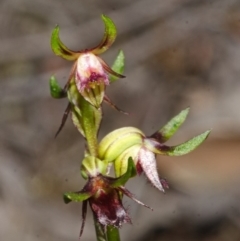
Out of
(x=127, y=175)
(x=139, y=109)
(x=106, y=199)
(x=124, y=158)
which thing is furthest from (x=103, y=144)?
(x=139, y=109)

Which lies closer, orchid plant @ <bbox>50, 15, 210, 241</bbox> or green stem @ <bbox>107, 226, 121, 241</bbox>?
orchid plant @ <bbox>50, 15, 210, 241</bbox>

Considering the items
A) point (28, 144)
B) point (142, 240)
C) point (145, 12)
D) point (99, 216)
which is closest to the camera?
point (99, 216)

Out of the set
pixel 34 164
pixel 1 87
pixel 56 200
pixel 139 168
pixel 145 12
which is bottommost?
pixel 139 168

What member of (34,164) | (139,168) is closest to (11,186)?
(34,164)

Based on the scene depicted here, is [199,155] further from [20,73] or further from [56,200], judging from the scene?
[20,73]

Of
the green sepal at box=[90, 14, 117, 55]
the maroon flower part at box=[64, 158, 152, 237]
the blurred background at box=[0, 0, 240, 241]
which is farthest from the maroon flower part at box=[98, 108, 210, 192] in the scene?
the blurred background at box=[0, 0, 240, 241]

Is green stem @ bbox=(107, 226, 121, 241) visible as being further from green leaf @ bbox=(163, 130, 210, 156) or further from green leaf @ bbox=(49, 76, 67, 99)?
→ green leaf @ bbox=(49, 76, 67, 99)

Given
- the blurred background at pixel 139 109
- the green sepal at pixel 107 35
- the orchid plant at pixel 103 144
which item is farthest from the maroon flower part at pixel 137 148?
the blurred background at pixel 139 109
